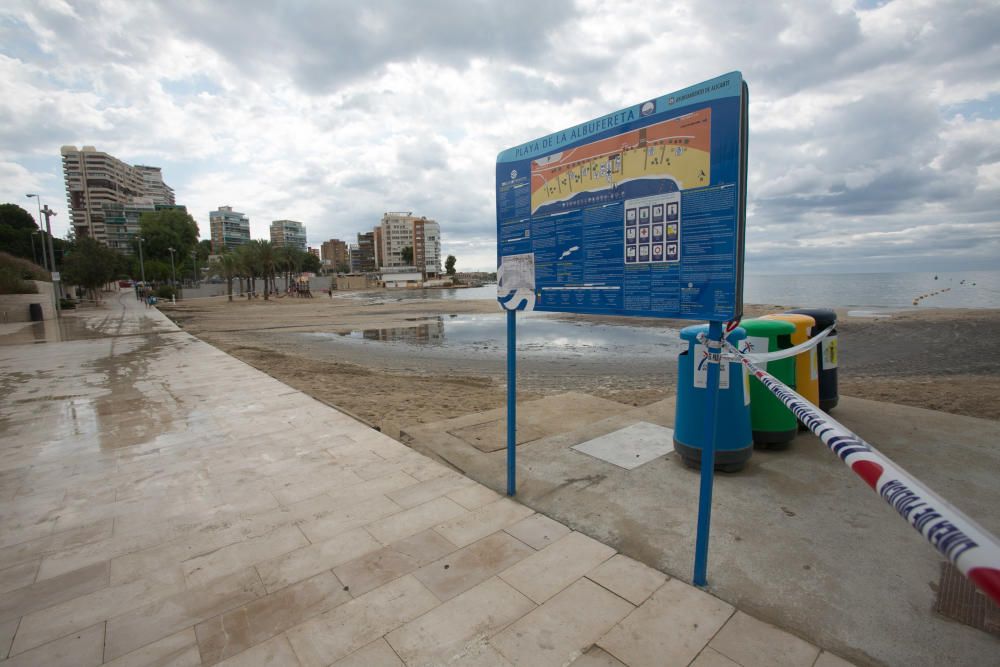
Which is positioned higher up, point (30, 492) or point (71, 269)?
point (71, 269)

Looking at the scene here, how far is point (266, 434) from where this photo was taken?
18.9 feet

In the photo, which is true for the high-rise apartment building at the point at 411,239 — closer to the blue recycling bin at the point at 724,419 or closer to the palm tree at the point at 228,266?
the palm tree at the point at 228,266

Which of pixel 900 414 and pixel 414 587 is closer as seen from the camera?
pixel 414 587

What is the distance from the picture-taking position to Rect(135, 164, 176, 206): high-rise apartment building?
167 m

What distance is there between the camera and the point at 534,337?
19.5 m

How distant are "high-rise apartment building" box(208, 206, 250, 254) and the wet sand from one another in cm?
→ 17826

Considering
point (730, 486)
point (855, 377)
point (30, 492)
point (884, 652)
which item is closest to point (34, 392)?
point (30, 492)

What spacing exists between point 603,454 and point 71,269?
5778 centimetres

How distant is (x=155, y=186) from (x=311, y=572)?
8709 inches

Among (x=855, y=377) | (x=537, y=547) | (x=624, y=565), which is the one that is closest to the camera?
(x=624, y=565)

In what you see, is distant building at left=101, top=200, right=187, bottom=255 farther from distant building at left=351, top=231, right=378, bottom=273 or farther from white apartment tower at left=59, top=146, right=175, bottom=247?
distant building at left=351, top=231, right=378, bottom=273

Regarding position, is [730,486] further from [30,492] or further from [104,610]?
[30,492]

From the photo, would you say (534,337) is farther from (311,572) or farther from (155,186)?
(155,186)

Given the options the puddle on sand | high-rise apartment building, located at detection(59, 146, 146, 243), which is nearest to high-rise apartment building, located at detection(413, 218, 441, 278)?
high-rise apartment building, located at detection(59, 146, 146, 243)
